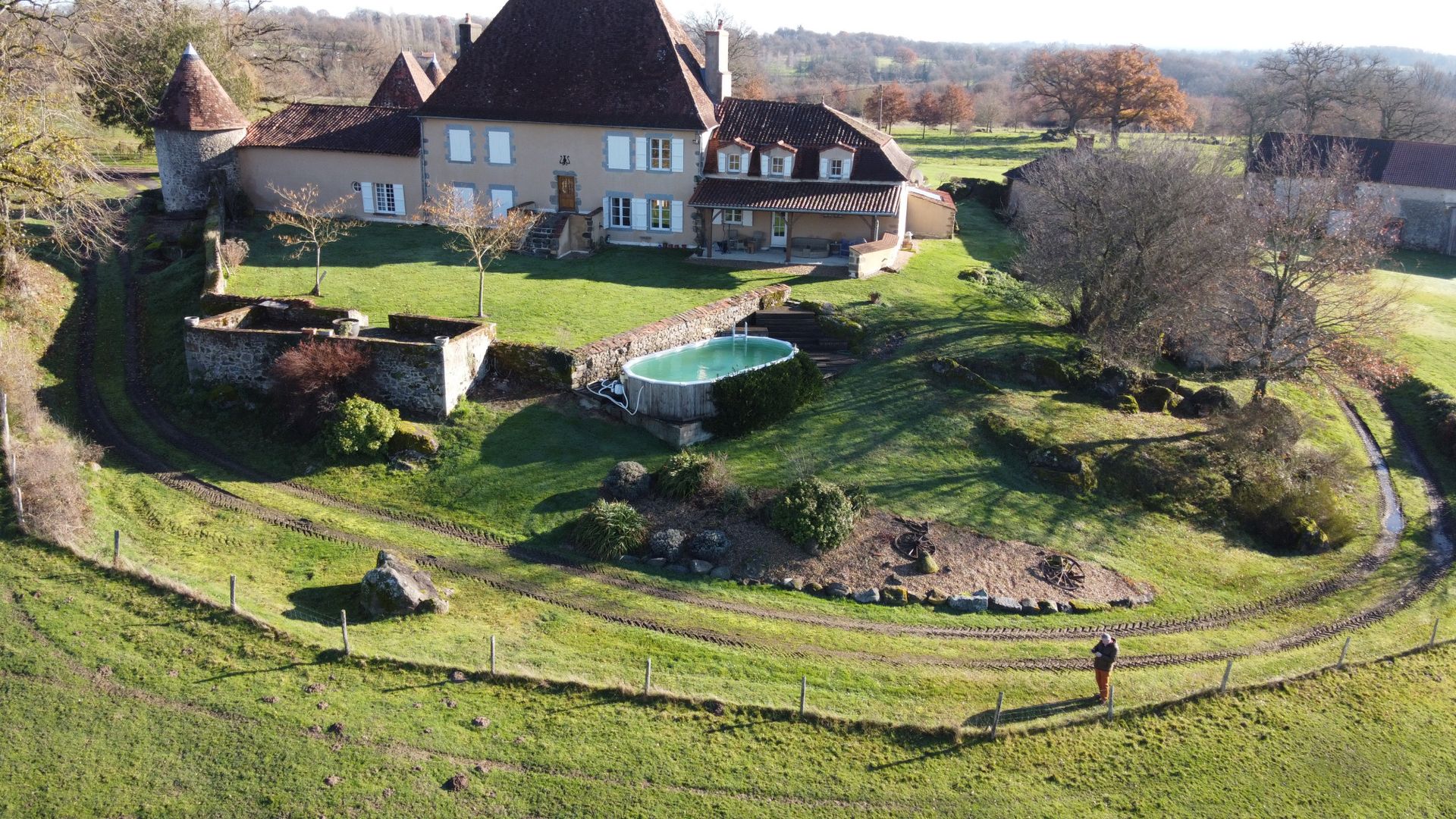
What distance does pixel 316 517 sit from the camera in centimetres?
2356

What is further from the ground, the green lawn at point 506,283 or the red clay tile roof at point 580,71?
the red clay tile roof at point 580,71

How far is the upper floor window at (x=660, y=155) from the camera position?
40250mm

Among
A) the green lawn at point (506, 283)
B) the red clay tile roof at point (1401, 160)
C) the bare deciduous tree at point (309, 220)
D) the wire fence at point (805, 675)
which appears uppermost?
the red clay tile roof at point (1401, 160)

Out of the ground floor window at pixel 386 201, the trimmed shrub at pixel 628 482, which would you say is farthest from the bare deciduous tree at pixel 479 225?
the trimmed shrub at pixel 628 482

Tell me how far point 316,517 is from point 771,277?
63.6 feet

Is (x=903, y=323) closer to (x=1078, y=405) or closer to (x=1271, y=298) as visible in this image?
(x=1078, y=405)

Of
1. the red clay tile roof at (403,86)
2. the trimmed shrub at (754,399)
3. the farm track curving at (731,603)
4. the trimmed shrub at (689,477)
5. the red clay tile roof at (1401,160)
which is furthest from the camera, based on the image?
the red clay tile roof at (1401,160)

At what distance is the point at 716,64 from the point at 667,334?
15822 millimetres

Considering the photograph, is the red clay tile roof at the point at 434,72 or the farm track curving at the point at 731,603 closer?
the farm track curving at the point at 731,603

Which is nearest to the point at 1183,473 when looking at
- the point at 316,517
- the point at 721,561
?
the point at 721,561

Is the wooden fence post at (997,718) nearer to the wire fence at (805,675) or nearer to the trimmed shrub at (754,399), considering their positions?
the wire fence at (805,675)

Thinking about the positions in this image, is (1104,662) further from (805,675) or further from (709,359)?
(709,359)

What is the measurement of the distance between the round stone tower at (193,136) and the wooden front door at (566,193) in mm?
13054

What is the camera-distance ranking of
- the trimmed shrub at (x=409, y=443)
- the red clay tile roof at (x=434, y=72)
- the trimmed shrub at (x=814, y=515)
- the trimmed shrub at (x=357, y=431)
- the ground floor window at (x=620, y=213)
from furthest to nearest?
the red clay tile roof at (x=434, y=72), the ground floor window at (x=620, y=213), the trimmed shrub at (x=409, y=443), the trimmed shrub at (x=357, y=431), the trimmed shrub at (x=814, y=515)
